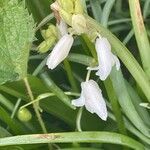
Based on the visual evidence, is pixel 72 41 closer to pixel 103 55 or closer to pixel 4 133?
pixel 103 55

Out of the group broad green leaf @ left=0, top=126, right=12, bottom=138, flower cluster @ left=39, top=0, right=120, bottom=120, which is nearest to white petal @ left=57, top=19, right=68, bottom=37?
flower cluster @ left=39, top=0, right=120, bottom=120

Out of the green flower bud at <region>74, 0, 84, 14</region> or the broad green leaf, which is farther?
the broad green leaf

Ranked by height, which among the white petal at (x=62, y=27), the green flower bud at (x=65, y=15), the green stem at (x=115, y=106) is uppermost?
the green flower bud at (x=65, y=15)

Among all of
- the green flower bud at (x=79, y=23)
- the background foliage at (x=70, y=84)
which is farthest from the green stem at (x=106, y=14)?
the green flower bud at (x=79, y=23)

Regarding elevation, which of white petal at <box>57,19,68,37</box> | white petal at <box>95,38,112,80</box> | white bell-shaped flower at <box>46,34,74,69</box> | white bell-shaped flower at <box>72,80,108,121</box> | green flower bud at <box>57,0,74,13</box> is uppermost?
green flower bud at <box>57,0,74,13</box>

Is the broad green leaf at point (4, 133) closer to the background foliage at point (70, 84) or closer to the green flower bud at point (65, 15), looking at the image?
the background foliage at point (70, 84)

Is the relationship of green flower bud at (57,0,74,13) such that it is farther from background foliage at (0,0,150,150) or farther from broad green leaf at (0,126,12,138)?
broad green leaf at (0,126,12,138)

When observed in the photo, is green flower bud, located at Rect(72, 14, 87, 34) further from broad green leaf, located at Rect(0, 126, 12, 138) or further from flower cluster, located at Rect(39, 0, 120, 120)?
broad green leaf, located at Rect(0, 126, 12, 138)

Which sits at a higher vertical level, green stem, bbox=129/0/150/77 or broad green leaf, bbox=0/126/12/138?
green stem, bbox=129/0/150/77

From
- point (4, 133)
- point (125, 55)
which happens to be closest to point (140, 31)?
point (125, 55)
